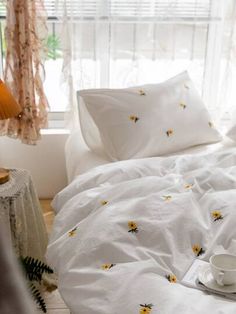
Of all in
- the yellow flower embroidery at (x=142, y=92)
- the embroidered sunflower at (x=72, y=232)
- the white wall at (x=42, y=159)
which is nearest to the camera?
the embroidered sunflower at (x=72, y=232)

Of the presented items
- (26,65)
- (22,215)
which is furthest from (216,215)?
(26,65)

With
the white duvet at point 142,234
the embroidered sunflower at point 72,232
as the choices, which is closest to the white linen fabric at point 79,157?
the white duvet at point 142,234

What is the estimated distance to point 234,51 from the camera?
2.60m

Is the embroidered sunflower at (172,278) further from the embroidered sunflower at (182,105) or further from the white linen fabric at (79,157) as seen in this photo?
the embroidered sunflower at (182,105)

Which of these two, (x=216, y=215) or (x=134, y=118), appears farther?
(x=134, y=118)

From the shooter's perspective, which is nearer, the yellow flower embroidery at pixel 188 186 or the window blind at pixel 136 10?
the yellow flower embroidery at pixel 188 186

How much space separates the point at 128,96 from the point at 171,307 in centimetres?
143

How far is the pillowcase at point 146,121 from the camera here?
7.18ft

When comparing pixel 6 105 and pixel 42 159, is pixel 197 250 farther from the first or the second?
pixel 42 159

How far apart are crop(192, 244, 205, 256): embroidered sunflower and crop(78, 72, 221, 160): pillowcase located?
2.96ft

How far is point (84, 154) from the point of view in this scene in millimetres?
2264

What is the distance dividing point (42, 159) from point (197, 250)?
1.58 m

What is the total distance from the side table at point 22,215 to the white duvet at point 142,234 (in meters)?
0.16

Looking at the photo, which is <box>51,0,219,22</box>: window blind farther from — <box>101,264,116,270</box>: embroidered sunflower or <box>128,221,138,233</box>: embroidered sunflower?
<box>101,264,116,270</box>: embroidered sunflower
